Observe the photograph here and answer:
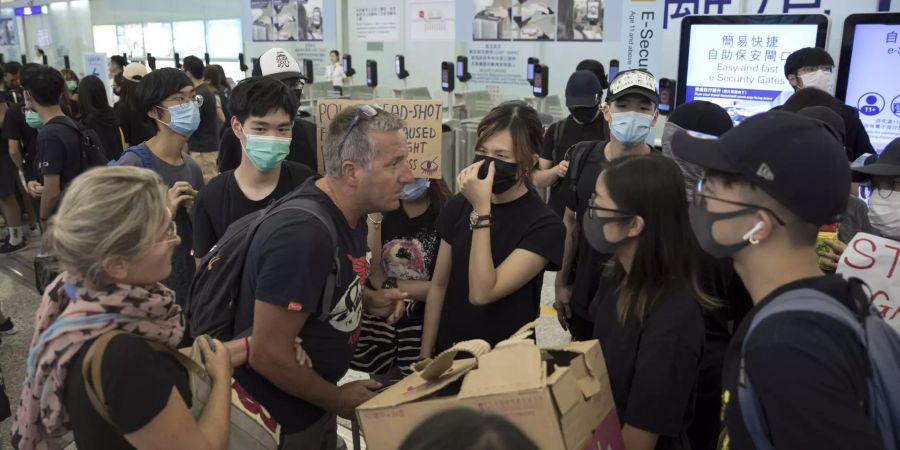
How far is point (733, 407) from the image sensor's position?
1254 millimetres

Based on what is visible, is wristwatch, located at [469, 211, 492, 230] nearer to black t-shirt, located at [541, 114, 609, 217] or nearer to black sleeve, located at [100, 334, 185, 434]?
black sleeve, located at [100, 334, 185, 434]

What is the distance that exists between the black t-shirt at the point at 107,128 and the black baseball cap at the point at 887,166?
5787 mm

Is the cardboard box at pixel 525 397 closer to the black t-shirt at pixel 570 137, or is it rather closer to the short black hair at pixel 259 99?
the short black hair at pixel 259 99

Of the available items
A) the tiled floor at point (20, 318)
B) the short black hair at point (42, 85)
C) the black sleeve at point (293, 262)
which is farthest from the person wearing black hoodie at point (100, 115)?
the black sleeve at point (293, 262)

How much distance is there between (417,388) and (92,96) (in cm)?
556

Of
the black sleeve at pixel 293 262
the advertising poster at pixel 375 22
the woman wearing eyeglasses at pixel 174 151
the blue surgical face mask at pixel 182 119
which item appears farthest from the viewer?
the advertising poster at pixel 375 22

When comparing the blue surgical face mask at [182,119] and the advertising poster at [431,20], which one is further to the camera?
the advertising poster at [431,20]

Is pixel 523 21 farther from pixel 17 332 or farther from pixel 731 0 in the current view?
pixel 17 332

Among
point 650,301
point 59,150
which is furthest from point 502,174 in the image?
point 59,150

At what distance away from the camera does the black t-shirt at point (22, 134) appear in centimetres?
552

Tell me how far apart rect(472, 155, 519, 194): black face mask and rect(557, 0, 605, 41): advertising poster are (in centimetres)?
596

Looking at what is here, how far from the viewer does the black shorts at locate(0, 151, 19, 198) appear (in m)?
6.03

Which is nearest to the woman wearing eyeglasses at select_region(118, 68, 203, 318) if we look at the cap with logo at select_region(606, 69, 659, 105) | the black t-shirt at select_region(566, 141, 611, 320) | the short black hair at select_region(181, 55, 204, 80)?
the black t-shirt at select_region(566, 141, 611, 320)

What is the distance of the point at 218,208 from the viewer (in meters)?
2.49
